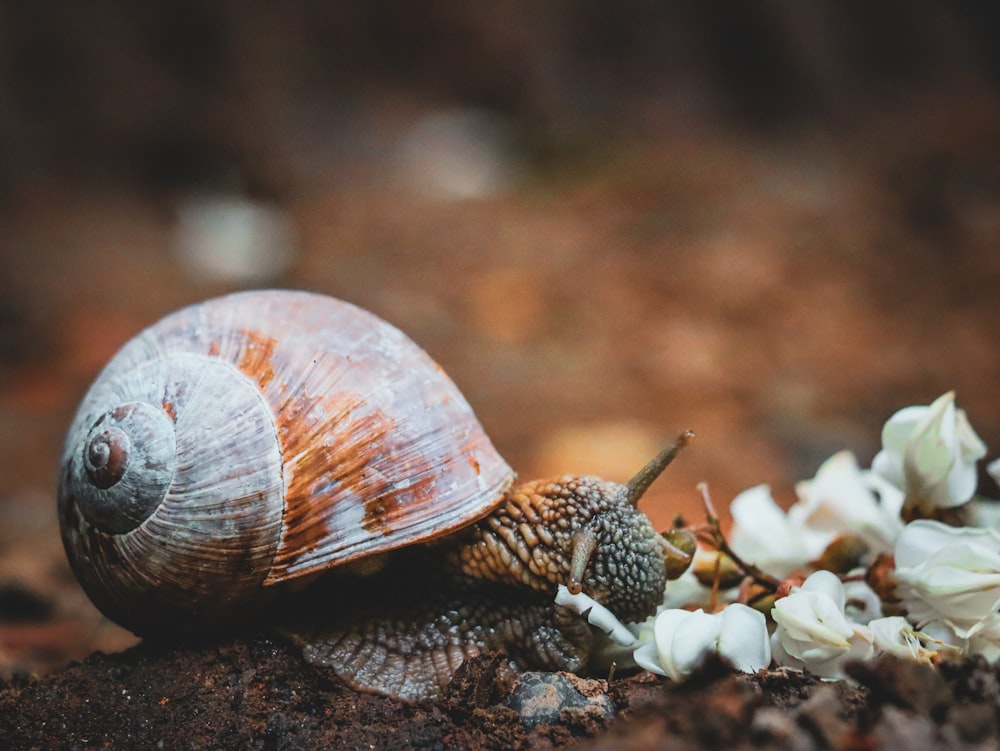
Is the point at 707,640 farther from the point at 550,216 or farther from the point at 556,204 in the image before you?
the point at 556,204

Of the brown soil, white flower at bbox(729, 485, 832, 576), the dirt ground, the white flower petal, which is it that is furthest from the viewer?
the dirt ground

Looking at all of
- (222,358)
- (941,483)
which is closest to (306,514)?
(222,358)

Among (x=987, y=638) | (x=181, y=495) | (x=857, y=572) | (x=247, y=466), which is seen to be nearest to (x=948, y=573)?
(x=987, y=638)

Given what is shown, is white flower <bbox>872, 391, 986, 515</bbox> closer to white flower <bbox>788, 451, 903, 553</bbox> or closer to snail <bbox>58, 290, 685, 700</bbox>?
white flower <bbox>788, 451, 903, 553</bbox>

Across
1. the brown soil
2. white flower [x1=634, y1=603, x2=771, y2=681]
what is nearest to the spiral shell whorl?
the brown soil

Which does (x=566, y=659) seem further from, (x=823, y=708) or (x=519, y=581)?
(x=823, y=708)

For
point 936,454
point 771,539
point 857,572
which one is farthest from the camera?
point 771,539
